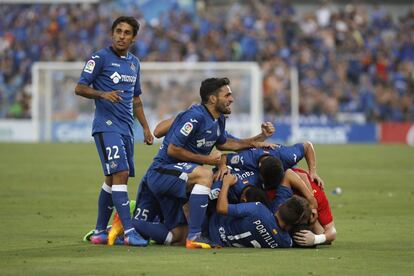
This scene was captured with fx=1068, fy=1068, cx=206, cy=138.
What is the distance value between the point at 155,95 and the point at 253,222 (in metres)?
27.3

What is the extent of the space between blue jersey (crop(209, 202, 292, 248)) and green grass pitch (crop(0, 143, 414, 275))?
213 mm

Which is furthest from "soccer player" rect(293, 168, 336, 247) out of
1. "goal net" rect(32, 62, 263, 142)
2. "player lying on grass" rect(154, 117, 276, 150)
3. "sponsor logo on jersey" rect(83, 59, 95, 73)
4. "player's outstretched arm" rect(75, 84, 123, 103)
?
"goal net" rect(32, 62, 263, 142)

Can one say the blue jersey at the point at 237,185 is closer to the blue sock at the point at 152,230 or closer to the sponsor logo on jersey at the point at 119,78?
the blue sock at the point at 152,230

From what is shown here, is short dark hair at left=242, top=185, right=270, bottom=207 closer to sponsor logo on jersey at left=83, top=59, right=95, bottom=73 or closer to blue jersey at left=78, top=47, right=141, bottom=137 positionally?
blue jersey at left=78, top=47, right=141, bottom=137

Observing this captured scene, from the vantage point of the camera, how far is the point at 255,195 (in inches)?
450

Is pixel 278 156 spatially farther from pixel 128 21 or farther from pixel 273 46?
pixel 273 46

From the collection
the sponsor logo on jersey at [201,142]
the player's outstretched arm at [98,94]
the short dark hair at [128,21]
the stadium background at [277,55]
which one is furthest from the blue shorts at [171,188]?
the stadium background at [277,55]

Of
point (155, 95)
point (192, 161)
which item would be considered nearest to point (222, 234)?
point (192, 161)

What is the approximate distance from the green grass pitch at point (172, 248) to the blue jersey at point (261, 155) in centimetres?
104

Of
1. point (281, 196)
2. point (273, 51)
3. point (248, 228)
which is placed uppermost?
point (273, 51)

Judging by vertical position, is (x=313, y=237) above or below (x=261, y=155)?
below

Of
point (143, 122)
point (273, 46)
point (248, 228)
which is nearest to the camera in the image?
point (248, 228)

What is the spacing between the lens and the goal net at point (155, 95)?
37.6 m

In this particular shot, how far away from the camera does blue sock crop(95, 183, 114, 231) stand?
11.8 meters
